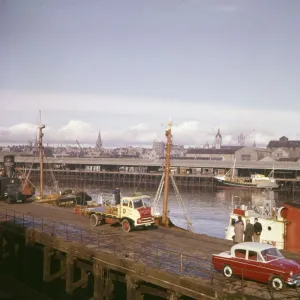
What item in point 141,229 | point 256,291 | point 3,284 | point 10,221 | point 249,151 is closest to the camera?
point 256,291

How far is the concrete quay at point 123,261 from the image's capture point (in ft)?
49.9

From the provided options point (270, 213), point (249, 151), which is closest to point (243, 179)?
point (249, 151)

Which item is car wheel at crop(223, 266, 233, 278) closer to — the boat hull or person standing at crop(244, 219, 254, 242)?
person standing at crop(244, 219, 254, 242)

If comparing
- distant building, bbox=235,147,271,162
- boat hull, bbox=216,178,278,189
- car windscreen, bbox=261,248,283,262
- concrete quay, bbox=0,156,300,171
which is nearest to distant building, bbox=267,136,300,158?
distant building, bbox=235,147,271,162

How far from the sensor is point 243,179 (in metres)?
106

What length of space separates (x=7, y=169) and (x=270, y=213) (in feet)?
148

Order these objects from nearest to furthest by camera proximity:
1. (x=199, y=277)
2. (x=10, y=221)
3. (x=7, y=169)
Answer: (x=199, y=277), (x=10, y=221), (x=7, y=169)

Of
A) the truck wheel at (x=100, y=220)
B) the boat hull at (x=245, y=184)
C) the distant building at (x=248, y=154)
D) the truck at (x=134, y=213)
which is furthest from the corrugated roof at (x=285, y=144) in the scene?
the truck at (x=134, y=213)

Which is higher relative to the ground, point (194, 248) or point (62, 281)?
point (194, 248)

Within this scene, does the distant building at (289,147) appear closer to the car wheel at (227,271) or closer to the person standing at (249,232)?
the person standing at (249,232)

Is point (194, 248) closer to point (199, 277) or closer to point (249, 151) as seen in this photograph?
point (199, 277)

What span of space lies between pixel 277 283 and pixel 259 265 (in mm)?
967

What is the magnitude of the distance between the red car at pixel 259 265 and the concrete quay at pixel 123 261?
40cm

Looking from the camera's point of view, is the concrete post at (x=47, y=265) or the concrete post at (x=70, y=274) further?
the concrete post at (x=47, y=265)
